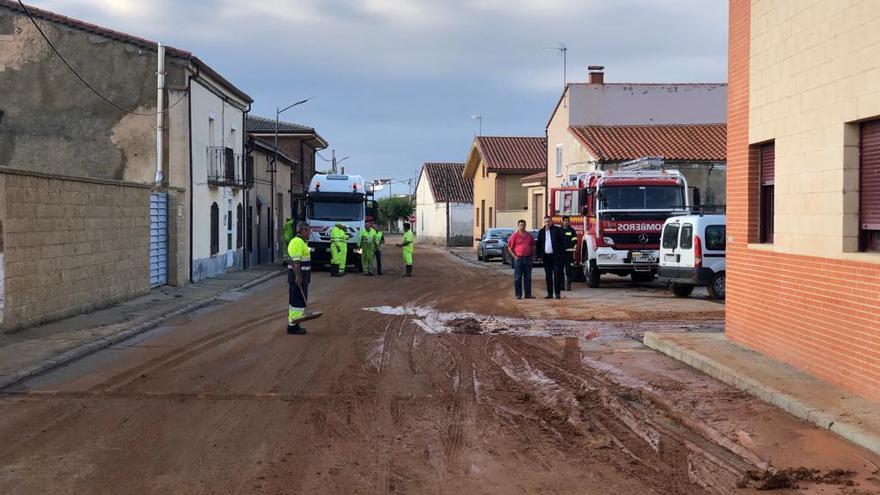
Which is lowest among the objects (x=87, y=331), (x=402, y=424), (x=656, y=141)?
(x=402, y=424)


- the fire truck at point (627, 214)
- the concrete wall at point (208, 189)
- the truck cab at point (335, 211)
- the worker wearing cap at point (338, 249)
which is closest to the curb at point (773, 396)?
the fire truck at point (627, 214)

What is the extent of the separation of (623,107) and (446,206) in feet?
92.2

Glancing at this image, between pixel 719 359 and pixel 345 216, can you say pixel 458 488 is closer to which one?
pixel 719 359

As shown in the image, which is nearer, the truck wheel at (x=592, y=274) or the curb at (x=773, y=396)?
the curb at (x=773, y=396)

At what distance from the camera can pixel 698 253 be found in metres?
18.4

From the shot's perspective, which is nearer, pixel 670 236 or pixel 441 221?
pixel 670 236

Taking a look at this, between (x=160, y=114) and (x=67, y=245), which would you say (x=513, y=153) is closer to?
(x=160, y=114)

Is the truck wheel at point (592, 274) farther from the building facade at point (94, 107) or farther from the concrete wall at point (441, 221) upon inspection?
the concrete wall at point (441, 221)

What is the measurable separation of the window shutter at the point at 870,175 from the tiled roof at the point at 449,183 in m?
55.2

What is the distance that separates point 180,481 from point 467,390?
386cm

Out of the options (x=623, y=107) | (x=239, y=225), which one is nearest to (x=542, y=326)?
(x=239, y=225)

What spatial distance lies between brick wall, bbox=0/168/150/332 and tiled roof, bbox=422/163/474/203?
45.4 metres

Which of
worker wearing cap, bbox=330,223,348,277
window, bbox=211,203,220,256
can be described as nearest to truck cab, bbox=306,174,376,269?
worker wearing cap, bbox=330,223,348,277

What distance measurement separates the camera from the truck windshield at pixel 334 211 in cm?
3133
